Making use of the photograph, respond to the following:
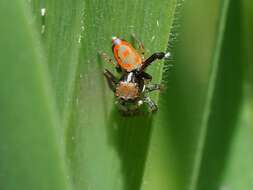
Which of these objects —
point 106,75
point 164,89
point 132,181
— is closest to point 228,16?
point 164,89

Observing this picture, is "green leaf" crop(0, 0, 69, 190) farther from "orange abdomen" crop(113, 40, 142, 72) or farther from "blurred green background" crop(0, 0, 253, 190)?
"orange abdomen" crop(113, 40, 142, 72)

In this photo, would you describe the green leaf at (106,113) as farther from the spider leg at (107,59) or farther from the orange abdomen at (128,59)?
the orange abdomen at (128,59)

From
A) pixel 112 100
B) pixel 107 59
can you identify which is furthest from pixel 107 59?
pixel 112 100

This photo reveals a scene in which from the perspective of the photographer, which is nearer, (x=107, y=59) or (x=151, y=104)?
(x=107, y=59)

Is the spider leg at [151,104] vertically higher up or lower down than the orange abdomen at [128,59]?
lower down

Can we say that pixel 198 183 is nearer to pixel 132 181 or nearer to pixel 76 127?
pixel 132 181

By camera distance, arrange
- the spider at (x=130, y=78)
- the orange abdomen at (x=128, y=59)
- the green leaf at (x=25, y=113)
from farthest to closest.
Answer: the orange abdomen at (x=128, y=59)
the spider at (x=130, y=78)
the green leaf at (x=25, y=113)

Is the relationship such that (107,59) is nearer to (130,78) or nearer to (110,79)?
(110,79)

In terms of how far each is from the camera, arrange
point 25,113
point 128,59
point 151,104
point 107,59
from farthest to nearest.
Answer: point 128,59, point 151,104, point 107,59, point 25,113

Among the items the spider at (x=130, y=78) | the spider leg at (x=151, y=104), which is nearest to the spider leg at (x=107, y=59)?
the spider at (x=130, y=78)
